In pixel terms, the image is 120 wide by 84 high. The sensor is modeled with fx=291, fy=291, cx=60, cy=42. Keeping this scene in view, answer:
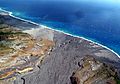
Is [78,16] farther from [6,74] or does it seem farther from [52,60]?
[6,74]

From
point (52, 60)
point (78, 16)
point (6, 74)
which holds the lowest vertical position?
point (6, 74)

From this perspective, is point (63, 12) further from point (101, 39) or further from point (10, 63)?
point (10, 63)

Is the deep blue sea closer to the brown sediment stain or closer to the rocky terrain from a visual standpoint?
the rocky terrain

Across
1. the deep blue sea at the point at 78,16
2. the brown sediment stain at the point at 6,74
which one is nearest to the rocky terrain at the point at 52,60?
the brown sediment stain at the point at 6,74

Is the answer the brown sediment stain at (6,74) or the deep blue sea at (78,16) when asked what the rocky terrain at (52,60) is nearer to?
the brown sediment stain at (6,74)

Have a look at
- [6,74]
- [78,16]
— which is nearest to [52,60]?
[6,74]
